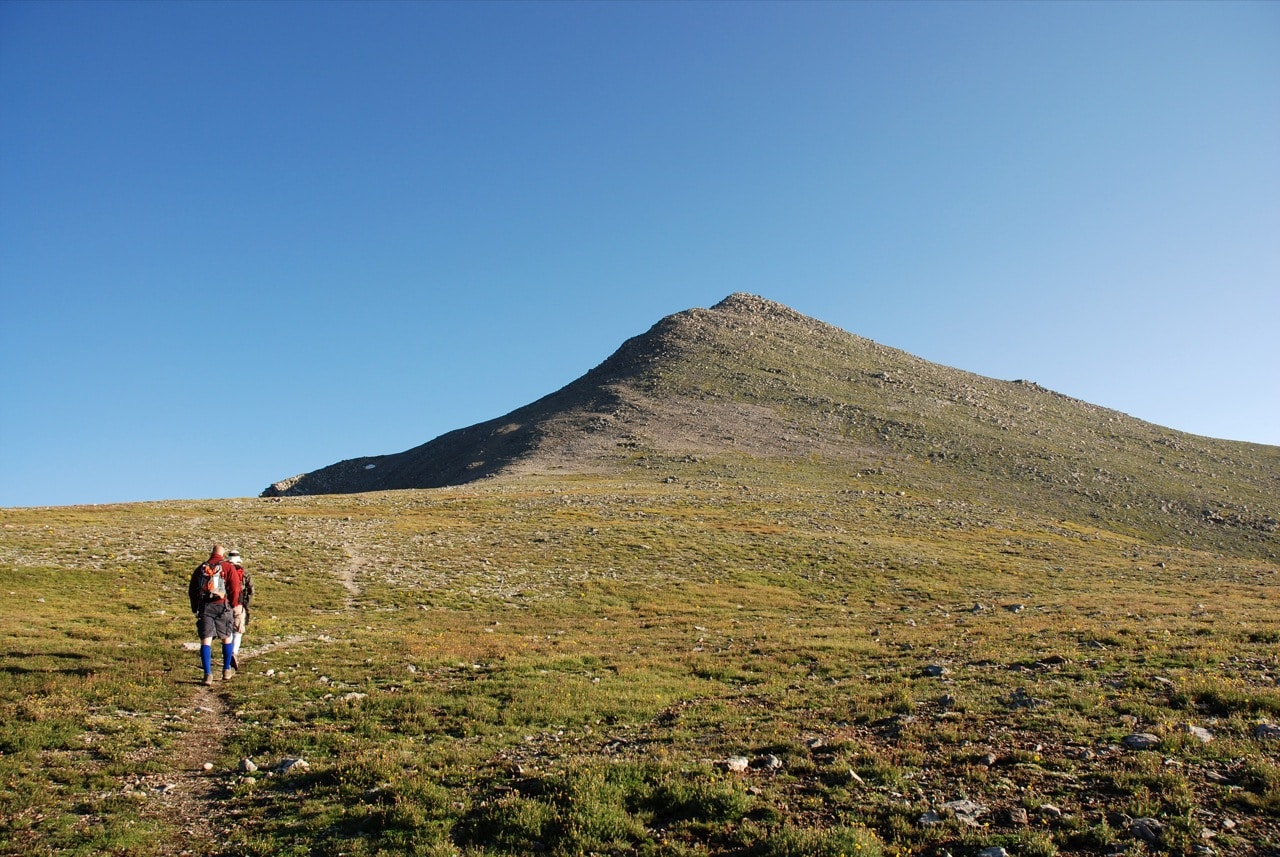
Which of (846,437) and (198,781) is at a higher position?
(846,437)

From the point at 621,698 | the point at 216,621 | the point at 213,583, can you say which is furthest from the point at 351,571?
the point at 621,698

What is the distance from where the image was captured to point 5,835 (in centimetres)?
1002

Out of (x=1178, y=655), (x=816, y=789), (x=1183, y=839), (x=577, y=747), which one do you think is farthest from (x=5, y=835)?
(x=1178, y=655)

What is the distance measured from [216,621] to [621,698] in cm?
1123

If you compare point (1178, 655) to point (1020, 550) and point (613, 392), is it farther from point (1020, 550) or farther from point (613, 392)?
point (613, 392)

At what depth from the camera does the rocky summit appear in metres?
101

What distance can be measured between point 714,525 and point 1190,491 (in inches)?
3390

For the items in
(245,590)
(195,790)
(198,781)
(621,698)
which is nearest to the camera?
(195,790)

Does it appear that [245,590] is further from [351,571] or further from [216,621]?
[351,571]

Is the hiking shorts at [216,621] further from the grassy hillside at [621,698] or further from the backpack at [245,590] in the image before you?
the grassy hillside at [621,698]

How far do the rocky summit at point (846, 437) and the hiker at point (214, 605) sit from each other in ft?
244

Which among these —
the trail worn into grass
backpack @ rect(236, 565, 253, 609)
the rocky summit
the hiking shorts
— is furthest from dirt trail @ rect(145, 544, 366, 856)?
the rocky summit

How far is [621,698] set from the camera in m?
17.8

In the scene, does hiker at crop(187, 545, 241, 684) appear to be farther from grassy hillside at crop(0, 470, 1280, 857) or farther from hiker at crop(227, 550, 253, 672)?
grassy hillside at crop(0, 470, 1280, 857)
